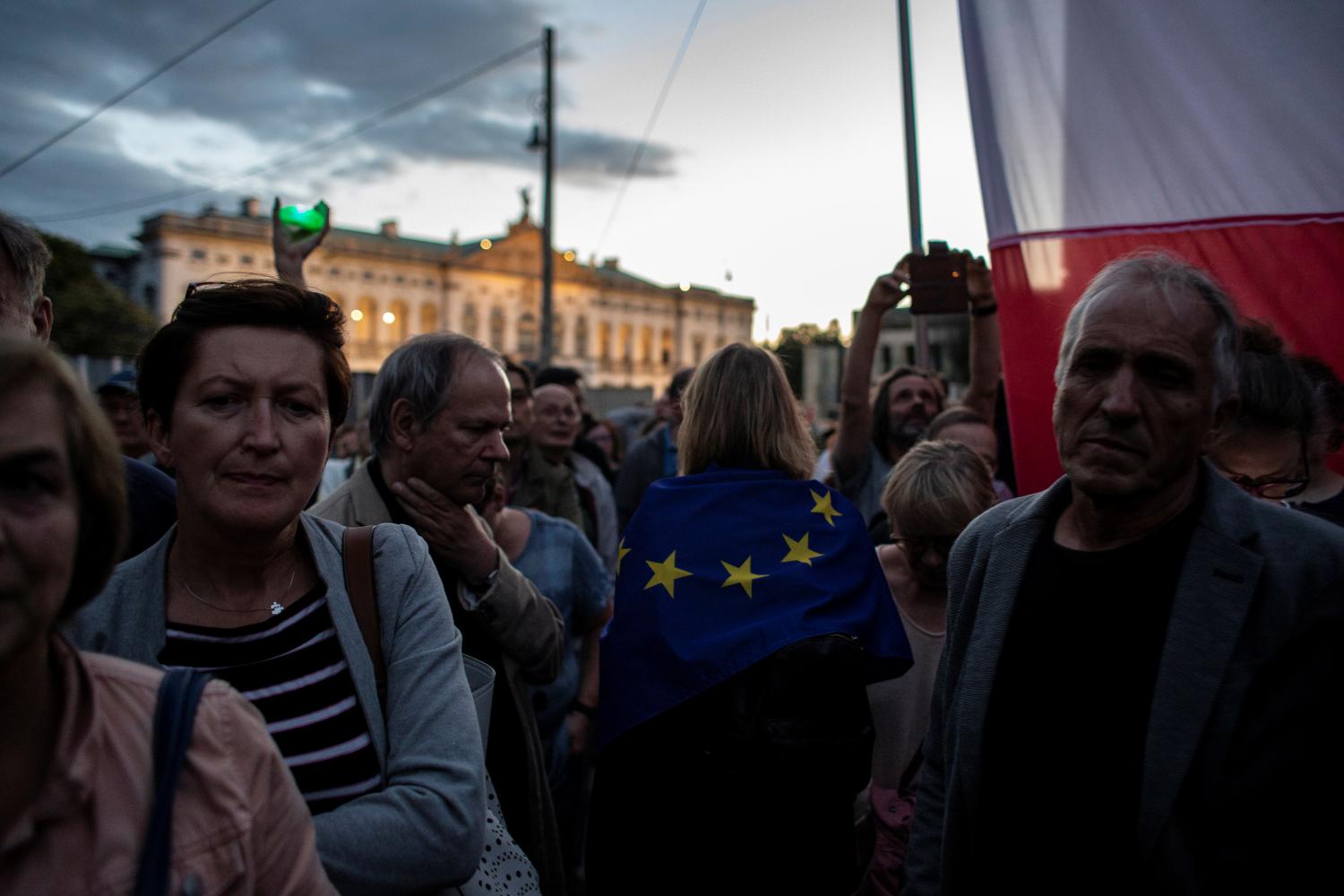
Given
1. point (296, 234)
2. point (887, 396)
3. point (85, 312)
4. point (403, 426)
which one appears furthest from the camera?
point (85, 312)

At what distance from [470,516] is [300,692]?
90cm

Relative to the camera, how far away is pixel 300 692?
1.52m

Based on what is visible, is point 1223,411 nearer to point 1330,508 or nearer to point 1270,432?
point 1270,432

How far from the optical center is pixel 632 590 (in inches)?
98.3

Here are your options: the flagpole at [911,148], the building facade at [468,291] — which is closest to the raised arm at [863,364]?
the flagpole at [911,148]

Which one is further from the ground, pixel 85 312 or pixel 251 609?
pixel 85 312

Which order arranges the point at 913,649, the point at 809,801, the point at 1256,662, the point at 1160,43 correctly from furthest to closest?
the point at 1160,43 → the point at 913,649 → the point at 809,801 → the point at 1256,662

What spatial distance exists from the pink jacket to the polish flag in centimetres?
285

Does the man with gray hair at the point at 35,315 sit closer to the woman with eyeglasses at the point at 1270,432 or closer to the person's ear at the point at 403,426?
the person's ear at the point at 403,426

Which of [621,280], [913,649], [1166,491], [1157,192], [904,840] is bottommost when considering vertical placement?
[904,840]

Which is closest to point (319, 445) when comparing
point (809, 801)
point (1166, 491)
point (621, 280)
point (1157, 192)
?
point (809, 801)

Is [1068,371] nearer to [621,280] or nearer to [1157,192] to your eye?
[1157,192]

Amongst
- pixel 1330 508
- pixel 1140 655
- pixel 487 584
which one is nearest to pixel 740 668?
pixel 487 584

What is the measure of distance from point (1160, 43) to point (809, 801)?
291cm
